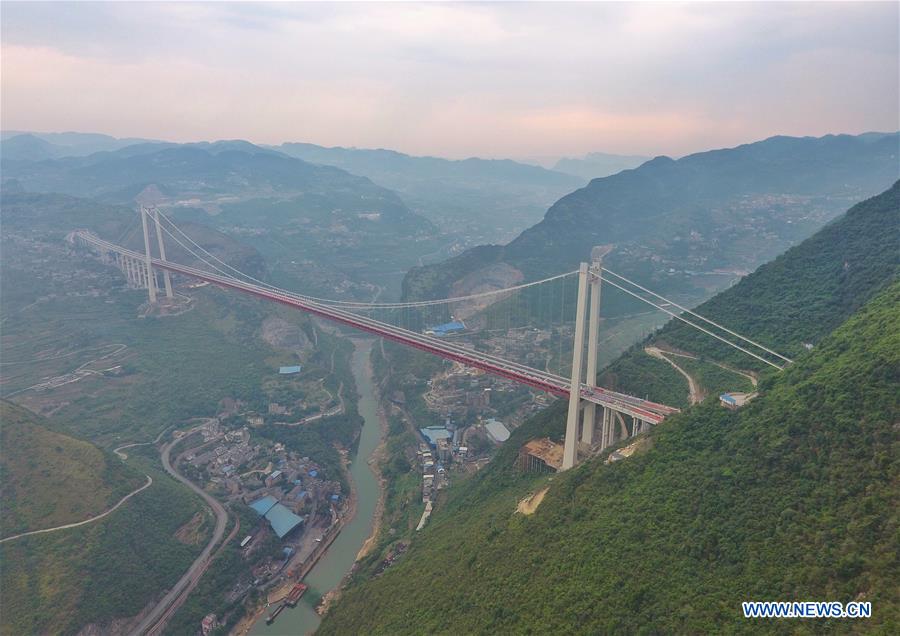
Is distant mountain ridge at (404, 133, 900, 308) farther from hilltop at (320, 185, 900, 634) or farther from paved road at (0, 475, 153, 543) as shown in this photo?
hilltop at (320, 185, 900, 634)

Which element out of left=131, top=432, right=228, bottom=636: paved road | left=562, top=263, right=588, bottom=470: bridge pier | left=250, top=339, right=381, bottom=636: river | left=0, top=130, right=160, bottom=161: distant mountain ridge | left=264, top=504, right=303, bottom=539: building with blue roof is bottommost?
left=250, top=339, right=381, bottom=636: river

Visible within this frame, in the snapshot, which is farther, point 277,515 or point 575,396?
point 277,515

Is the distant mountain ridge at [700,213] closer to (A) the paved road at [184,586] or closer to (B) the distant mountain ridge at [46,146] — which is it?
(A) the paved road at [184,586]

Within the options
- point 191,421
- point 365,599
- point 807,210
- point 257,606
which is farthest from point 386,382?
point 807,210

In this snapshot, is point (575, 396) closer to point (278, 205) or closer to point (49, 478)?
point (49, 478)

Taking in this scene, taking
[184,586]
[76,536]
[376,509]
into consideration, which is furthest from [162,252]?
[184,586]

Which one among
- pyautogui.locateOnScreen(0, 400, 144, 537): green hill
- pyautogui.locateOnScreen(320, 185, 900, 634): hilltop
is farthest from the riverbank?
pyautogui.locateOnScreen(0, 400, 144, 537): green hill
